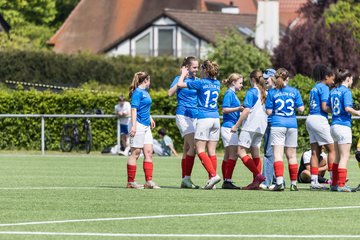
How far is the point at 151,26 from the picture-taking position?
7975 centimetres

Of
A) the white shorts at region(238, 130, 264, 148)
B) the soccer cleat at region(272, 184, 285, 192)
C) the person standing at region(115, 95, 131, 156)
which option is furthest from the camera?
the person standing at region(115, 95, 131, 156)

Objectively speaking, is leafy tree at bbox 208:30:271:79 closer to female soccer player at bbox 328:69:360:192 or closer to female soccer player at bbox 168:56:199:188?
female soccer player at bbox 168:56:199:188

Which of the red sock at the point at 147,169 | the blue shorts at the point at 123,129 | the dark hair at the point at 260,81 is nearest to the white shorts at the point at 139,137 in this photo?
the red sock at the point at 147,169

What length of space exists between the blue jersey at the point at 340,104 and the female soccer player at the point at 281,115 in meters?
0.50

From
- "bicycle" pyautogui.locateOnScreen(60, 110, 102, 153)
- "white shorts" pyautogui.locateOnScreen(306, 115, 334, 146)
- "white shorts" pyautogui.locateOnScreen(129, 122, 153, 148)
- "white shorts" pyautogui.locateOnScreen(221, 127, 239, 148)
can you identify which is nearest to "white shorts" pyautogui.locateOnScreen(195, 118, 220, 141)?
"white shorts" pyautogui.locateOnScreen(221, 127, 239, 148)

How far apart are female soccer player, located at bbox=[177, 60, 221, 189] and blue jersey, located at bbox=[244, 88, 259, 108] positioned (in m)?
0.48

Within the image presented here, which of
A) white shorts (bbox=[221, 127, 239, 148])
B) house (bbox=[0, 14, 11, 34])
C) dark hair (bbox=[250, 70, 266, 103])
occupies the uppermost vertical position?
house (bbox=[0, 14, 11, 34])

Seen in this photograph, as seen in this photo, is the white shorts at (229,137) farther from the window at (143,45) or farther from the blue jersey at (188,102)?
the window at (143,45)

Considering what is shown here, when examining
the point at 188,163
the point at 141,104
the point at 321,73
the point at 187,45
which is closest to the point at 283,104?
the point at 321,73

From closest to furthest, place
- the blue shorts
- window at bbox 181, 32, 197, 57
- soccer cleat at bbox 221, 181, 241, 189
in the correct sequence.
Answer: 1. soccer cleat at bbox 221, 181, 241, 189
2. the blue shorts
3. window at bbox 181, 32, 197, 57

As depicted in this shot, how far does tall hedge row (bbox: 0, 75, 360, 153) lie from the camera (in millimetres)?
37781

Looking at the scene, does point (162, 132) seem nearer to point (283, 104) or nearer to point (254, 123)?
point (254, 123)

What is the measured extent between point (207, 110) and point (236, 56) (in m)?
39.8

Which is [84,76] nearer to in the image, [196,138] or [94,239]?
[196,138]
